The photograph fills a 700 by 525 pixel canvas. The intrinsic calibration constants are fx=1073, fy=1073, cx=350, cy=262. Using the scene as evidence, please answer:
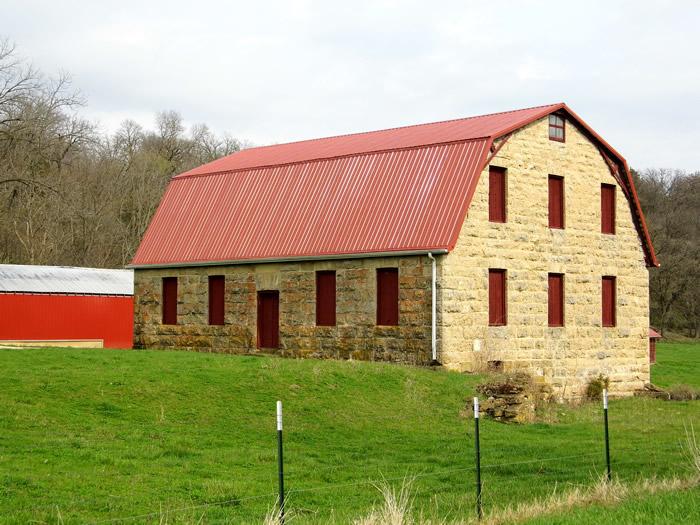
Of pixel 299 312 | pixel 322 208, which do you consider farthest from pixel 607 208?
pixel 299 312

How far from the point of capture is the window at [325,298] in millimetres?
32969

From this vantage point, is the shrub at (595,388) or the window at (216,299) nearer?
the shrub at (595,388)

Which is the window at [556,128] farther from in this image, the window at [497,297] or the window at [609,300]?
the window at [609,300]

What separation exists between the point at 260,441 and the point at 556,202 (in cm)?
1736

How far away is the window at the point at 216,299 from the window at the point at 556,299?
1089 cm

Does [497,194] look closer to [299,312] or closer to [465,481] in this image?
[299,312]

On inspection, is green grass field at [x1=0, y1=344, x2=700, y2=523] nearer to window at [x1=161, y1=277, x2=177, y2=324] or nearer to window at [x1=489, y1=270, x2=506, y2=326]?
window at [x1=489, y1=270, x2=506, y2=326]

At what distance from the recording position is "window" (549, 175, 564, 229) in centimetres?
3462

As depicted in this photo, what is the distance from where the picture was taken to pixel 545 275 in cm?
3378

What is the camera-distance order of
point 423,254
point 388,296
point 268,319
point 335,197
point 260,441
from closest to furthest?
point 260,441, point 423,254, point 388,296, point 335,197, point 268,319

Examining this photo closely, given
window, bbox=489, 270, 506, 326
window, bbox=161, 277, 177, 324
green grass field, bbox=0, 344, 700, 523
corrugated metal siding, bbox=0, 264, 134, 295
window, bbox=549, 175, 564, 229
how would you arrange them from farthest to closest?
corrugated metal siding, bbox=0, 264, 134, 295, window, bbox=161, 277, 177, 324, window, bbox=549, 175, 564, 229, window, bbox=489, 270, 506, 326, green grass field, bbox=0, 344, 700, 523

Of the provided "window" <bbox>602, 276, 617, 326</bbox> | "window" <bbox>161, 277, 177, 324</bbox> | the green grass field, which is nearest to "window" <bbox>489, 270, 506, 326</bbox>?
the green grass field

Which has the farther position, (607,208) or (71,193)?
(71,193)

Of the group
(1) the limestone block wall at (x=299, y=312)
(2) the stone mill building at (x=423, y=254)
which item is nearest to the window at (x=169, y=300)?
(2) the stone mill building at (x=423, y=254)
